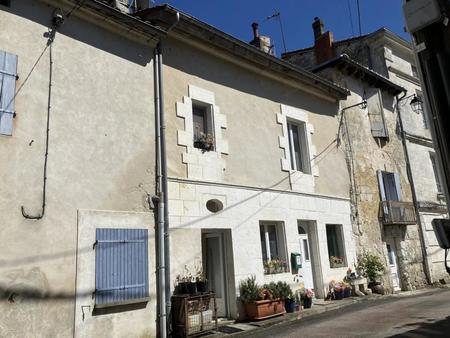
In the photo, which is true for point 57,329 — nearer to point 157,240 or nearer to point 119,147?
point 157,240

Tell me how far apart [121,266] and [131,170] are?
1.64m

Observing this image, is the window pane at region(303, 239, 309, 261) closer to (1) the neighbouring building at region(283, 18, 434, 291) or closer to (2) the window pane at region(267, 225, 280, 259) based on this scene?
(2) the window pane at region(267, 225, 280, 259)

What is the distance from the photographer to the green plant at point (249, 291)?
8477mm

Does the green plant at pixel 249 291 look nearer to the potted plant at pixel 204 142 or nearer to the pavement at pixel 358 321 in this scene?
the pavement at pixel 358 321

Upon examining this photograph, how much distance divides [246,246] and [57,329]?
164 inches

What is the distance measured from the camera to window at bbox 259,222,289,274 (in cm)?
954

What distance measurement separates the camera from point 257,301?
27.6 ft

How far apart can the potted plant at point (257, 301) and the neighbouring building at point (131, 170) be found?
22 centimetres

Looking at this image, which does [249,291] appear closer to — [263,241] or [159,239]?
[263,241]

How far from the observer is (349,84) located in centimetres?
1389

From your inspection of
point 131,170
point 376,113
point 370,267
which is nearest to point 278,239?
point 370,267

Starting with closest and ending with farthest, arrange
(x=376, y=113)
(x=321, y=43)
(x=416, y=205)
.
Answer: (x=376, y=113), (x=416, y=205), (x=321, y=43)

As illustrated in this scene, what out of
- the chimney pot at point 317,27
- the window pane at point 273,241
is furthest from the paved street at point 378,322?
the chimney pot at point 317,27

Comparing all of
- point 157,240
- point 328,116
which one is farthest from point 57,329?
point 328,116
